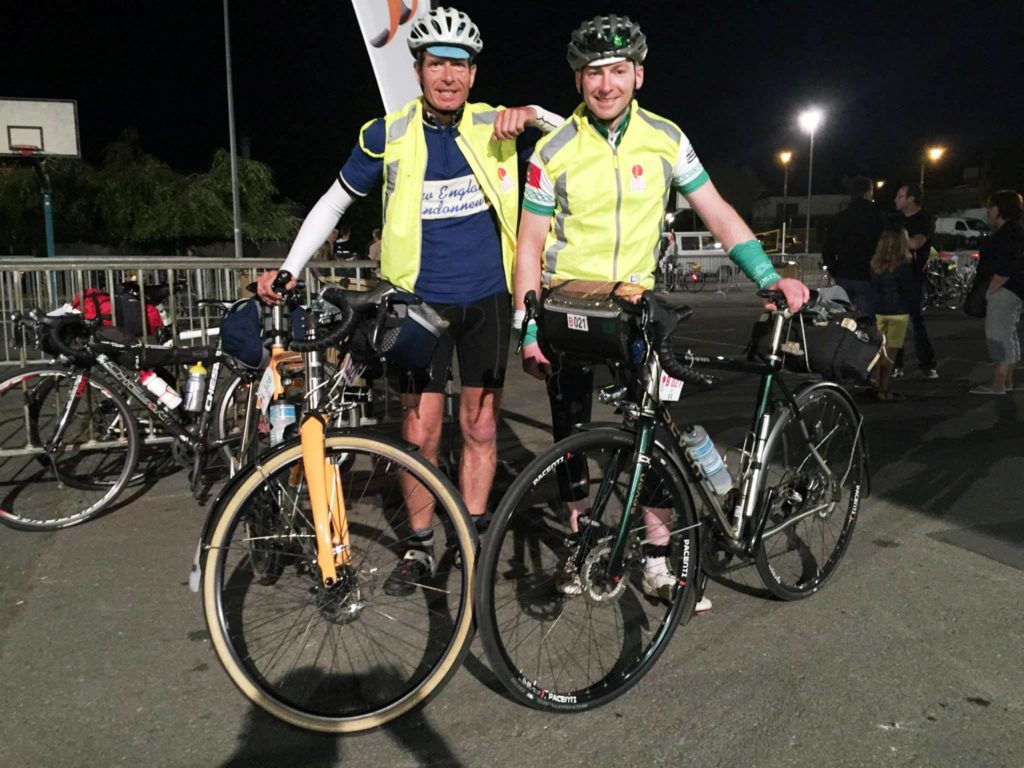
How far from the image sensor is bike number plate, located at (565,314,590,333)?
2.72 m

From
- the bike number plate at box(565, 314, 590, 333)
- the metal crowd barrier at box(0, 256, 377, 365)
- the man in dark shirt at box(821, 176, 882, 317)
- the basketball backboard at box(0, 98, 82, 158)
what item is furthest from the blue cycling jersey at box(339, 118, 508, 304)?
the basketball backboard at box(0, 98, 82, 158)

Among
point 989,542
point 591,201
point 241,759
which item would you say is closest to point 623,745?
point 241,759

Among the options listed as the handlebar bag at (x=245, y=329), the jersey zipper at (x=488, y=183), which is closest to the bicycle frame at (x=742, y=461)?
the jersey zipper at (x=488, y=183)

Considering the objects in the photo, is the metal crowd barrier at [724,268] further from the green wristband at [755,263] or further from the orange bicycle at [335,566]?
the orange bicycle at [335,566]

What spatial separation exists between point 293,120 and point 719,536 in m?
35.0

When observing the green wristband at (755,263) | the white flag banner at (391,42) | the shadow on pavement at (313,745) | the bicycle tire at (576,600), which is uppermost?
the white flag banner at (391,42)

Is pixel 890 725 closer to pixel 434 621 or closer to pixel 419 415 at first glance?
pixel 434 621

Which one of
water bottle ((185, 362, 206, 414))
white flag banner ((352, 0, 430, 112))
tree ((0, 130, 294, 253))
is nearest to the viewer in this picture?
water bottle ((185, 362, 206, 414))

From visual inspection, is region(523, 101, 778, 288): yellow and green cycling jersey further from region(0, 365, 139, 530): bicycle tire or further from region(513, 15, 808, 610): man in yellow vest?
region(0, 365, 139, 530): bicycle tire

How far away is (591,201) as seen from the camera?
10.4 feet

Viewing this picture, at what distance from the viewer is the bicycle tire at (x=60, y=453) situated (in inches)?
184

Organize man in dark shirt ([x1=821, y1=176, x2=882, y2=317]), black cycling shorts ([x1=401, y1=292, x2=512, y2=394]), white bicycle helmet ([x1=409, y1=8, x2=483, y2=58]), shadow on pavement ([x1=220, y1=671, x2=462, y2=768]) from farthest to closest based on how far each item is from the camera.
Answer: man in dark shirt ([x1=821, y1=176, x2=882, y2=317]) → black cycling shorts ([x1=401, y1=292, x2=512, y2=394]) → white bicycle helmet ([x1=409, y1=8, x2=483, y2=58]) → shadow on pavement ([x1=220, y1=671, x2=462, y2=768])

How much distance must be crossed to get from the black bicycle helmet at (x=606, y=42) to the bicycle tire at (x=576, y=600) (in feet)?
4.35

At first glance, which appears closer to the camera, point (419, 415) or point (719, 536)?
point (719, 536)
